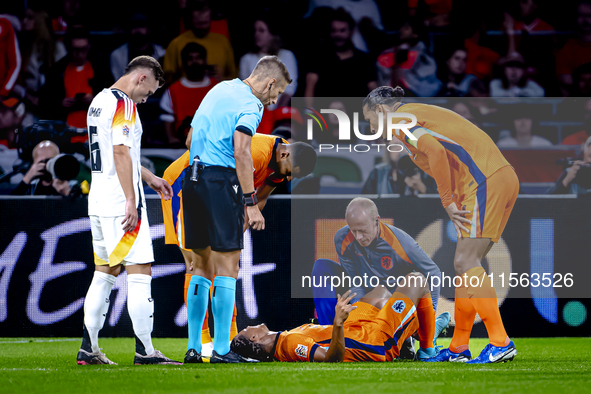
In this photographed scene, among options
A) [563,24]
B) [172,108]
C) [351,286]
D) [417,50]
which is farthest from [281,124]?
[563,24]

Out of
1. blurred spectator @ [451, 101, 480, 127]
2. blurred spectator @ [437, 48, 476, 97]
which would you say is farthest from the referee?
blurred spectator @ [437, 48, 476, 97]

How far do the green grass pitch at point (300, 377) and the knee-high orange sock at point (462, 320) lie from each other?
322 mm

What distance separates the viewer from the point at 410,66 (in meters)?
8.31

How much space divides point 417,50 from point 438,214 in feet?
11.6

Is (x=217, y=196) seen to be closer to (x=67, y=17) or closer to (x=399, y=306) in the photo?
(x=399, y=306)

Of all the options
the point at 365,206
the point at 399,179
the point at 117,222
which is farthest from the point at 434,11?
the point at 117,222

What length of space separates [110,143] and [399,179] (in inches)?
94.7

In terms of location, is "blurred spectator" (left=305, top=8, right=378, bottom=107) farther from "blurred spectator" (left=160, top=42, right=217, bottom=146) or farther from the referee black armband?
the referee black armband

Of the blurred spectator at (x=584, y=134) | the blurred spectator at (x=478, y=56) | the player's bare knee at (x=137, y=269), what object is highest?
the blurred spectator at (x=478, y=56)

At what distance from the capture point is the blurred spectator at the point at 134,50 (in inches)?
332

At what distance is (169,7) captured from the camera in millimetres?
8773

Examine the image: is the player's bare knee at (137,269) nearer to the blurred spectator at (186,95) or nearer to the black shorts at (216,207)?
the black shorts at (216,207)

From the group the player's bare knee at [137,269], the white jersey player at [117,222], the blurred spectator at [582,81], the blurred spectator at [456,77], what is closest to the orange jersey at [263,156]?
→ the white jersey player at [117,222]

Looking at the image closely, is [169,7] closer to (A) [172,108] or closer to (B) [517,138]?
(A) [172,108]
